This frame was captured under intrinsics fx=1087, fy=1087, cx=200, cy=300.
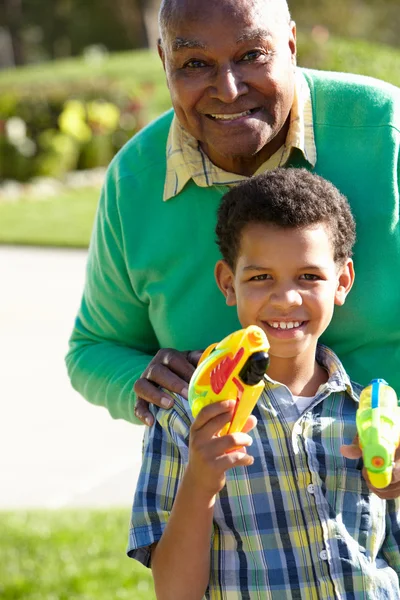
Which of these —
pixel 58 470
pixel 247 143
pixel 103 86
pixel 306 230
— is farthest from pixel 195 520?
pixel 103 86

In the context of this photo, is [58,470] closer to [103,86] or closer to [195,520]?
[195,520]

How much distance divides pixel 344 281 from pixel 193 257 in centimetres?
44

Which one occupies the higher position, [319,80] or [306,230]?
[319,80]

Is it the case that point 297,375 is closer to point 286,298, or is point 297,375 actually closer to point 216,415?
point 286,298

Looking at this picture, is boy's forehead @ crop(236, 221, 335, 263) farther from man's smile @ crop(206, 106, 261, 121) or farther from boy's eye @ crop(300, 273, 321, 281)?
man's smile @ crop(206, 106, 261, 121)

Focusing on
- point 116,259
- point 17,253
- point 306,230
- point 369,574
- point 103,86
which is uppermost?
point 103,86

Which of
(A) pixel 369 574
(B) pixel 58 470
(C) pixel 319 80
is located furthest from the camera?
(B) pixel 58 470

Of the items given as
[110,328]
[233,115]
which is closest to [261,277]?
[233,115]

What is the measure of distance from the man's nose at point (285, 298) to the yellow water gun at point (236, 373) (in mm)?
213

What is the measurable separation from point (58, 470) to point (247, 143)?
13.3ft

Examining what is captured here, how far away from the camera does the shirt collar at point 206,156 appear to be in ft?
8.97

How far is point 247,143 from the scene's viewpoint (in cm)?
262

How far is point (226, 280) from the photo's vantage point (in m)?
2.66

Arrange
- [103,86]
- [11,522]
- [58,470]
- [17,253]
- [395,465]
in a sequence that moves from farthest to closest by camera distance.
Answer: [103,86] < [17,253] < [58,470] < [11,522] < [395,465]
